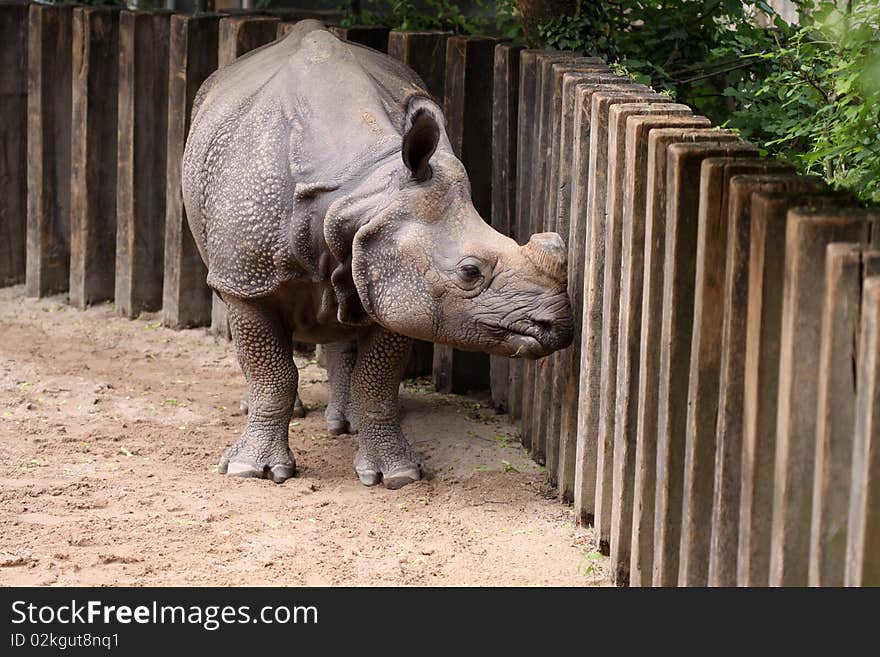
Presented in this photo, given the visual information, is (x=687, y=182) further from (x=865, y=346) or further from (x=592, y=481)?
(x=592, y=481)

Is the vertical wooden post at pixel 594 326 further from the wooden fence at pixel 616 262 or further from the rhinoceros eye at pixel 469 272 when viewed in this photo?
the rhinoceros eye at pixel 469 272

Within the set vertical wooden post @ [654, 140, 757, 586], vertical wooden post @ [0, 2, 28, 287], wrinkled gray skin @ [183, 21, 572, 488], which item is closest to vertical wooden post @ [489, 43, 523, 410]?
wrinkled gray skin @ [183, 21, 572, 488]

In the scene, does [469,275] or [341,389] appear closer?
[469,275]

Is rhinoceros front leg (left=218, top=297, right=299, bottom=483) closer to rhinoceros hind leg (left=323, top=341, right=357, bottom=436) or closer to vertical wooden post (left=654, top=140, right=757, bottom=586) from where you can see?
rhinoceros hind leg (left=323, top=341, right=357, bottom=436)

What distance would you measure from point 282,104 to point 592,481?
6.86ft

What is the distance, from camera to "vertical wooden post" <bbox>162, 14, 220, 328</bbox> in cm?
860

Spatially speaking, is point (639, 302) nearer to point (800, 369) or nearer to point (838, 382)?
point (800, 369)

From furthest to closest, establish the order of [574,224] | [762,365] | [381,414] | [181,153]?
[181,153] < [381,414] < [574,224] < [762,365]

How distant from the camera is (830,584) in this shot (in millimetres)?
3322

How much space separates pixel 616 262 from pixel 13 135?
559 centimetres

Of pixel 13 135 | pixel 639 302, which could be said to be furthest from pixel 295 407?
pixel 13 135

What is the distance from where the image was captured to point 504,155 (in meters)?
7.37

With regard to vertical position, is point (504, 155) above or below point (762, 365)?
above
